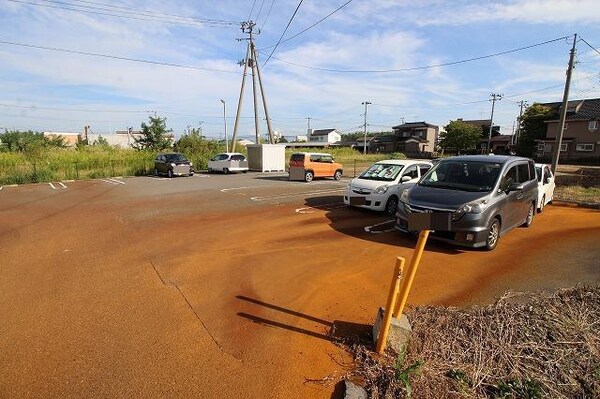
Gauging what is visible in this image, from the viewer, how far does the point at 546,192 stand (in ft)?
34.2

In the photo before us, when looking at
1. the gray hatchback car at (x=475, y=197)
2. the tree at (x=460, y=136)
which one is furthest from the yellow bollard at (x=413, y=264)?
the tree at (x=460, y=136)

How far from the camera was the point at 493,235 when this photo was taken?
21.0 ft

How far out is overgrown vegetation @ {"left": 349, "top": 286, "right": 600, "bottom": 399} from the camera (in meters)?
2.91

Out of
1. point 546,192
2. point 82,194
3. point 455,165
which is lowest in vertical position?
point 82,194

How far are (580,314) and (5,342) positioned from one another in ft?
20.5

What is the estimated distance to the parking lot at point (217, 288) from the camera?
3.09 m

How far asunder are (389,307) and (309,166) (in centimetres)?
1568

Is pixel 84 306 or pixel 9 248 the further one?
pixel 9 248

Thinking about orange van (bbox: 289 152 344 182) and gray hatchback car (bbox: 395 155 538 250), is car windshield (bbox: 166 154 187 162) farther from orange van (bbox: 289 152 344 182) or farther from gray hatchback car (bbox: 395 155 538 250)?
gray hatchback car (bbox: 395 155 538 250)

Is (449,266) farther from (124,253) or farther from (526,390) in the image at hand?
(124,253)

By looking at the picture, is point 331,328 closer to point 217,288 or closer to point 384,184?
point 217,288

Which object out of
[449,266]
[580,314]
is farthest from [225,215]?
[580,314]

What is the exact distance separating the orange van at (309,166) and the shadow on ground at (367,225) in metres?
6.95

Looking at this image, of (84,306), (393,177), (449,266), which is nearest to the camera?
(84,306)
